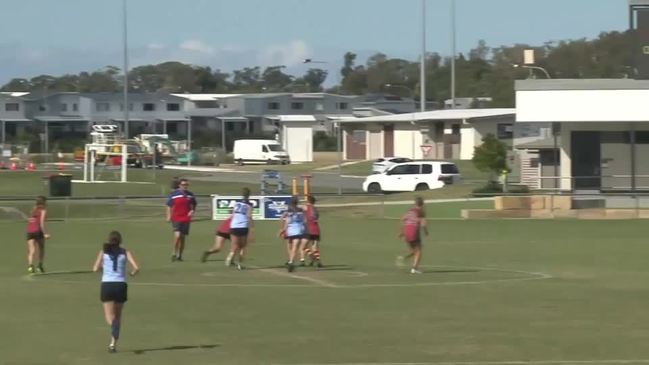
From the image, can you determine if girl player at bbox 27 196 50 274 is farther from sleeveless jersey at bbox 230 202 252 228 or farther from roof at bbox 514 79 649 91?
roof at bbox 514 79 649 91

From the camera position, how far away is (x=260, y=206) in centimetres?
4878

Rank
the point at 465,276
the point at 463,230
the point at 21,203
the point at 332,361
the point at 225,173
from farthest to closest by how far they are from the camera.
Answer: the point at 225,173
the point at 21,203
the point at 463,230
the point at 465,276
the point at 332,361

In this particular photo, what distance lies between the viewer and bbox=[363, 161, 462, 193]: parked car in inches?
2436

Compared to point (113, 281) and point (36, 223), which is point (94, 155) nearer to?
point (36, 223)

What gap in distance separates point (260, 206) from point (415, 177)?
50.0 ft

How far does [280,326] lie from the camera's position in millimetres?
18953

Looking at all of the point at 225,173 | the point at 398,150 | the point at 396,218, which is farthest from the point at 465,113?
the point at 396,218

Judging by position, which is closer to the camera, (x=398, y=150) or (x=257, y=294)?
(x=257, y=294)

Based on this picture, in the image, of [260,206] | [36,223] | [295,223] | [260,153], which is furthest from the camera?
[260,153]

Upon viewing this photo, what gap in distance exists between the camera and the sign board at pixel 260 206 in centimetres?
4862

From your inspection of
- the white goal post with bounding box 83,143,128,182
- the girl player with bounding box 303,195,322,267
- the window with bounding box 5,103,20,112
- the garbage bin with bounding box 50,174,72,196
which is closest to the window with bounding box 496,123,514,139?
the white goal post with bounding box 83,143,128,182

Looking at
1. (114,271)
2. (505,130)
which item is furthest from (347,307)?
(505,130)

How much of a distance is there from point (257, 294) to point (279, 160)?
76.4m

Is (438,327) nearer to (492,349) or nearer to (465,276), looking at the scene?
(492,349)
